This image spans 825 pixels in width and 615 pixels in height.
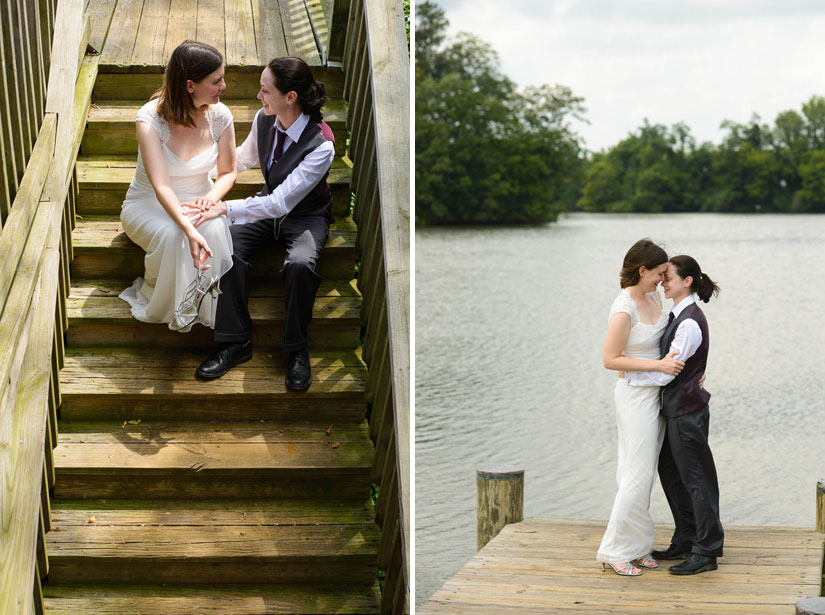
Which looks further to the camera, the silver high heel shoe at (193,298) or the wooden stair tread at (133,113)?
the wooden stair tread at (133,113)

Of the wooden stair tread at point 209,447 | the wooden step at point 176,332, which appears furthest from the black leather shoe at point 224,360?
the wooden stair tread at point 209,447

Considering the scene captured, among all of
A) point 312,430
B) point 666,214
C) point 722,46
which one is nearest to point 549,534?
point 312,430

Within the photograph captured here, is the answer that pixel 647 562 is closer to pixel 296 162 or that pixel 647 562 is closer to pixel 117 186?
pixel 296 162

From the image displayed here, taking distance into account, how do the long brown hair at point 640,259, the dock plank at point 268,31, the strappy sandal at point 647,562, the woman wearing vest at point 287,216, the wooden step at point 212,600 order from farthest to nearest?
the dock plank at point 268,31 → the strappy sandal at point 647,562 → the long brown hair at point 640,259 → the woman wearing vest at point 287,216 → the wooden step at point 212,600

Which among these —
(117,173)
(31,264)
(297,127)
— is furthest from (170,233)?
(31,264)

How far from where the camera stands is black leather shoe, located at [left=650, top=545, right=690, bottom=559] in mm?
5223

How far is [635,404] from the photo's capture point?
16.4 feet

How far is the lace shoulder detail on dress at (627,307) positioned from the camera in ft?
16.1

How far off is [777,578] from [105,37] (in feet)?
16.0

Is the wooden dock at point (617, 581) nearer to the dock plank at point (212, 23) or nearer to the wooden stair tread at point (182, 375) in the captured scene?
the wooden stair tread at point (182, 375)

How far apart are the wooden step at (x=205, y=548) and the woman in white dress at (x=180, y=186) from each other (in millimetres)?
880

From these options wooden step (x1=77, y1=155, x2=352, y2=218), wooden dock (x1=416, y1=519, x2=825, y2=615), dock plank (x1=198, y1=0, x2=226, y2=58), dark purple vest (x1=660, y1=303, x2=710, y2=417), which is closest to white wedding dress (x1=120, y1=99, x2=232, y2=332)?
wooden step (x1=77, y1=155, x2=352, y2=218)

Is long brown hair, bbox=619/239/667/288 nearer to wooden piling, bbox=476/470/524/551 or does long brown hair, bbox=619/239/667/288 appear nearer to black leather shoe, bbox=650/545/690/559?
black leather shoe, bbox=650/545/690/559

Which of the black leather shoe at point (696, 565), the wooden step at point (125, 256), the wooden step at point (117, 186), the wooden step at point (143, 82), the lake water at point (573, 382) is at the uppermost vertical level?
the wooden step at point (143, 82)
